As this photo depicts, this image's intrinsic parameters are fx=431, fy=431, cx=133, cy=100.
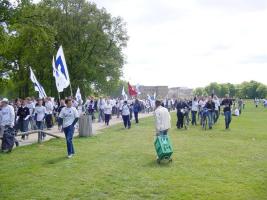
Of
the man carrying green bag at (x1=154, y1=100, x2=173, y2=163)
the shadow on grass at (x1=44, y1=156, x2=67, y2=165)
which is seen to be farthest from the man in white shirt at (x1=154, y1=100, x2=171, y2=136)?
the shadow on grass at (x1=44, y1=156, x2=67, y2=165)

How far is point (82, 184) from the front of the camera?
32.3ft

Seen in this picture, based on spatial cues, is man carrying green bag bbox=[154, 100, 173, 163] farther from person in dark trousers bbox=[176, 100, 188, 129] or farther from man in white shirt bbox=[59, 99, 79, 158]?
person in dark trousers bbox=[176, 100, 188, 129]

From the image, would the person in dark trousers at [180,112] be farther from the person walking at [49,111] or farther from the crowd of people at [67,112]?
the person walking at [49,111]

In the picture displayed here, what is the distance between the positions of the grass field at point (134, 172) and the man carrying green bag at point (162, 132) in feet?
1.17

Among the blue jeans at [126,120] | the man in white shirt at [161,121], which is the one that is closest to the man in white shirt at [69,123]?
the man in white shirt at [161,121]

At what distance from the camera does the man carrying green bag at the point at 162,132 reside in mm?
12467

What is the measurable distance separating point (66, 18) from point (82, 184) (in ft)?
139

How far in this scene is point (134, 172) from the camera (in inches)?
440

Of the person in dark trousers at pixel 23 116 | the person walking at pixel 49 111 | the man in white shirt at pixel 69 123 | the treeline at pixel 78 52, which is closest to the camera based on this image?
the man in white shirt at pixel 69 123

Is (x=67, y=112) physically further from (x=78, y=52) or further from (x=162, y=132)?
(x=78, y=52)

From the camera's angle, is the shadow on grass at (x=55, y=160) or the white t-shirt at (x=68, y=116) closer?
the shadow on grass at (x=55, y=160)

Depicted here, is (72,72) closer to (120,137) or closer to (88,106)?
(88,106)

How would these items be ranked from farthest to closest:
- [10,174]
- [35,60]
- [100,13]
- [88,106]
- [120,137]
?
[100,13]
[35,60]
[88,106]
[120,137]
[10,174]

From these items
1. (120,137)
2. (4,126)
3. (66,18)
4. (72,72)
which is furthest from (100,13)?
(4,126)
